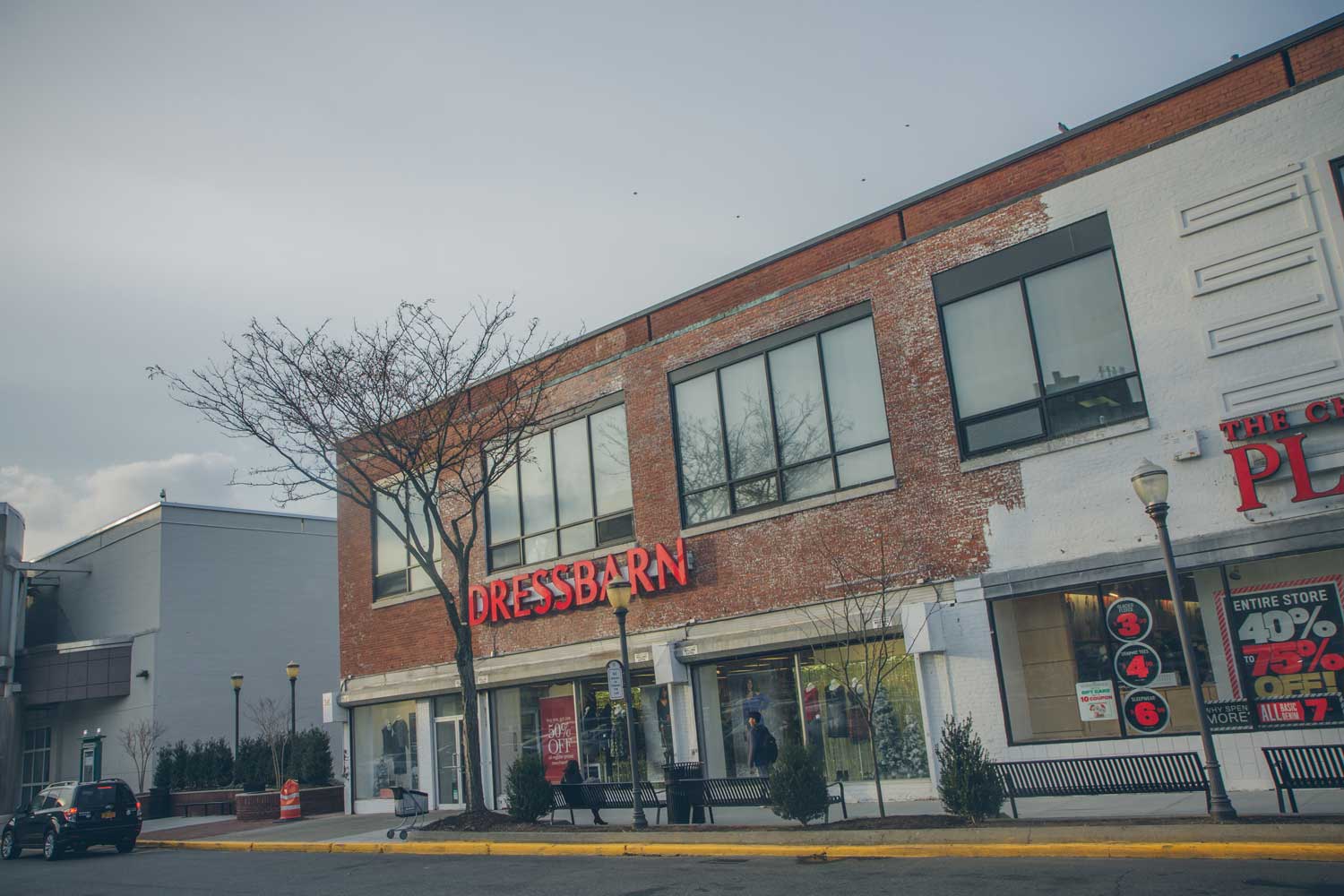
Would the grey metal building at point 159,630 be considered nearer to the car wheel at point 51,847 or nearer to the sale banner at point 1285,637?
the car wheel at point 51,847

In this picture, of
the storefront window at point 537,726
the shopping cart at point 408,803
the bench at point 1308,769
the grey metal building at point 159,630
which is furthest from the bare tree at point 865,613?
the grey metal building at point 159,630

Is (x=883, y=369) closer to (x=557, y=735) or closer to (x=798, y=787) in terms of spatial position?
(x=798, y=787)

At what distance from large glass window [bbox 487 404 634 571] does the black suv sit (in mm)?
9569

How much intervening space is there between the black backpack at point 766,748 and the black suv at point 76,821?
14.0 meters

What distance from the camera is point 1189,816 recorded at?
39.0 feet

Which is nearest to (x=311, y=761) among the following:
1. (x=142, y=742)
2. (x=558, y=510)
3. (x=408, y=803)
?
(x=142, y=742)

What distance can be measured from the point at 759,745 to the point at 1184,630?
9.42m

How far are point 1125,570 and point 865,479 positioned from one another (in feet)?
15.9

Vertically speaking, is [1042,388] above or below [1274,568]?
above

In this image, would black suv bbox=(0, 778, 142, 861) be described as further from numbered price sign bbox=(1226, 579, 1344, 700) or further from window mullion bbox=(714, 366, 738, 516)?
numbered price sign bbox=(1226, 579, 1344, 700)

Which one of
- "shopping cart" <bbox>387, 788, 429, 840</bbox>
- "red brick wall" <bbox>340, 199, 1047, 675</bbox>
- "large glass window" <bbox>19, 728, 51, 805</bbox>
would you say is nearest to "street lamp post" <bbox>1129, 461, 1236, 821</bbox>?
"red brick wall" <bbox>340, 199, 1047, 675</bbox>

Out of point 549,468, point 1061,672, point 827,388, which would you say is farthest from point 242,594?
point 1061,672

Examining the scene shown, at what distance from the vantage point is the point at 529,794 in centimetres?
1878

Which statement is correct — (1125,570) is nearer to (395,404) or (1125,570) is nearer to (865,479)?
(865,479)
